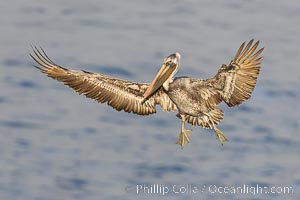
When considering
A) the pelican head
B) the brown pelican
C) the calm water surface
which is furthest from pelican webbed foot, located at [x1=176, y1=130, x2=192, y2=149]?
the calm water surface

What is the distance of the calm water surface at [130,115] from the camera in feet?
91.2

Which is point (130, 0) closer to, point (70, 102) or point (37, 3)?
point (37, 3)

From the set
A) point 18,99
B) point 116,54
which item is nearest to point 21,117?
point 18,99

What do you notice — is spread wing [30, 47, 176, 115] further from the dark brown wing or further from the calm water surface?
the calm water surface

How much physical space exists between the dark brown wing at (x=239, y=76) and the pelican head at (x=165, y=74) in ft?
2.07

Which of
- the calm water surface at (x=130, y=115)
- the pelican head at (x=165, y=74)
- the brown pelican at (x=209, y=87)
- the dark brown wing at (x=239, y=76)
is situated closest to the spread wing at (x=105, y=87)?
the brown pelican at (x=209, y=87)

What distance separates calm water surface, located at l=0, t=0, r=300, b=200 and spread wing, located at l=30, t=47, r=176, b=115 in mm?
6560

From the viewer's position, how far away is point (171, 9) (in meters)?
34.4

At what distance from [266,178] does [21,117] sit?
5.86m

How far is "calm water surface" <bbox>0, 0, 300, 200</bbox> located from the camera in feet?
91.2

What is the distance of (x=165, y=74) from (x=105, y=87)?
5.72 feet

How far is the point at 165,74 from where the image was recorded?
750 inches

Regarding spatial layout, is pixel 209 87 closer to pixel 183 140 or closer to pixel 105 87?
pixel 183 140

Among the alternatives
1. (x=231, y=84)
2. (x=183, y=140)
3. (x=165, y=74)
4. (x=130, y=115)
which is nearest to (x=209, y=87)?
(x=231, y=84)
